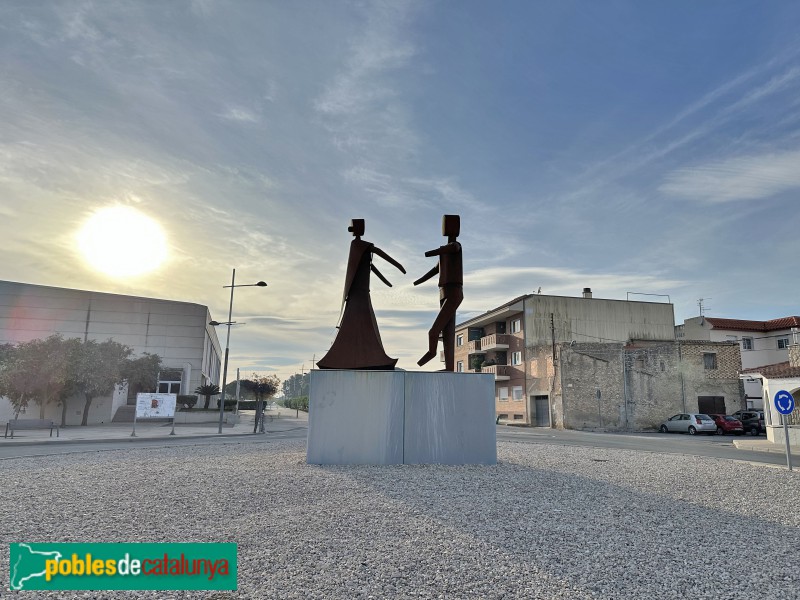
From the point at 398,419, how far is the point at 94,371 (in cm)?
3010

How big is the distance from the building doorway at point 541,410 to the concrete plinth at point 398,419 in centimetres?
2762

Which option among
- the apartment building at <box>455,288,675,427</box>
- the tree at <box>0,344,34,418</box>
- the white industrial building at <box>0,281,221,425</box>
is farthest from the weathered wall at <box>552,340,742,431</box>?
the white industrial building at <box>0,281,221,425</box>

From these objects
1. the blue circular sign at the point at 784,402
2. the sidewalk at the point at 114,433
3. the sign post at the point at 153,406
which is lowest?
the sidewalk at the point at 114,433

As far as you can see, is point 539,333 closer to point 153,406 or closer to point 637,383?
point 637,383

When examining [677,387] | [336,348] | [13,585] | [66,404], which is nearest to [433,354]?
[336,348]

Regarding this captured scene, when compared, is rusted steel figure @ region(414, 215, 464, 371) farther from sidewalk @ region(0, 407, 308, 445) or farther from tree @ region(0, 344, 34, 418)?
tree @ region(0, 344, 34, 418)

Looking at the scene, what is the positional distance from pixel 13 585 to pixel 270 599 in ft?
6.74

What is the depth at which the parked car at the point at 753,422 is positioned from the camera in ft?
94.9

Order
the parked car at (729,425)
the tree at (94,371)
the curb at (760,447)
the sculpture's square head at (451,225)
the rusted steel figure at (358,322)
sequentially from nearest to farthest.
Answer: the rusted steel figure at (358,322) → the sculpture's square head at (451,225) → the curb at (760,447) → the parked car at (729,425) → the tree at (94,371)

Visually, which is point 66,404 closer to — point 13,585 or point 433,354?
point 433,354

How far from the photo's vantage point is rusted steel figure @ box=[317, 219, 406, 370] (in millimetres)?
11594

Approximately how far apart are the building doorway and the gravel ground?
2742cm

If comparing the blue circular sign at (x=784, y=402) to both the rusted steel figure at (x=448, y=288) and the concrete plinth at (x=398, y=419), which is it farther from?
the rusted steel figure at (x=448, y=288)


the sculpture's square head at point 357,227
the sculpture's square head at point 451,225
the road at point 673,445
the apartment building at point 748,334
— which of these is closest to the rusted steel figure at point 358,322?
the sculpture's square head at point 357,227
